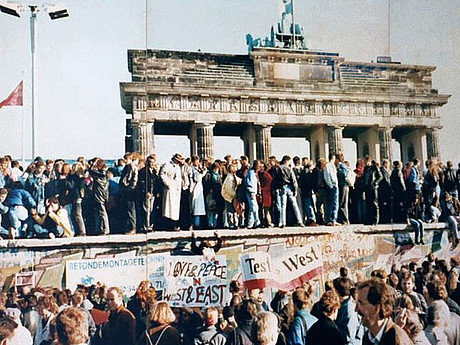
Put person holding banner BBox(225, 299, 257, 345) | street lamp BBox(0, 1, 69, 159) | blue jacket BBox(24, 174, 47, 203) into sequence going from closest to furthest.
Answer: person holding banner BBox(225, 299, 257, 345)
blue jacket BBox(24, 174, 47, 203)
street lamp BBox(0, 1, 69, 159)

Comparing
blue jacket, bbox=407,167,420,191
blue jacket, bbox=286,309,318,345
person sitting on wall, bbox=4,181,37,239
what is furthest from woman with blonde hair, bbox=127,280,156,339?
blue jacket, bbox=407,167,420,191

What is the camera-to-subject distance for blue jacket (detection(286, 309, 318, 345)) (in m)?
7.80

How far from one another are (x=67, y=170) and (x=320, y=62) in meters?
4.21

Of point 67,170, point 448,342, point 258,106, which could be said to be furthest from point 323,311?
point 67,170

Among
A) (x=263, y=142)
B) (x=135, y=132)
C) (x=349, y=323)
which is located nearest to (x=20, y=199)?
(x=135, y=132)

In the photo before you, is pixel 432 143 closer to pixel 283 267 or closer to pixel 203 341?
pixel 283 267

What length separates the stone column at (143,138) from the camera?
327 inches

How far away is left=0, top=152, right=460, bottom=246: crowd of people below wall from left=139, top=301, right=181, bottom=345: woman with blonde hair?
1118mm

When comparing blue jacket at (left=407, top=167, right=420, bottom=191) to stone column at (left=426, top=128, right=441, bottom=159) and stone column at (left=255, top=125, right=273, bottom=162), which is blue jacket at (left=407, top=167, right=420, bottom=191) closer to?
stone column at (left=426, top=128, right=441, bottom=159)

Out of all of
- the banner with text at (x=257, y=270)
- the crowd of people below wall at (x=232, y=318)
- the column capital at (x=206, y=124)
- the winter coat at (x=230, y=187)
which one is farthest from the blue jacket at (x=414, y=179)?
the column capital at (x=206, y=124)

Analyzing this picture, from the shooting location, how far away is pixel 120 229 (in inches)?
315

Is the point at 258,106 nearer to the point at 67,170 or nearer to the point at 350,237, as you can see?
the point at 350,237

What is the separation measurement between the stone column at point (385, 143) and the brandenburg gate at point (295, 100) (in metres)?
0.02

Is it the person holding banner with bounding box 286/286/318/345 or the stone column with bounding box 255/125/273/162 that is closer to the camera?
the person holding banner with bounding box 286/286/318/345
